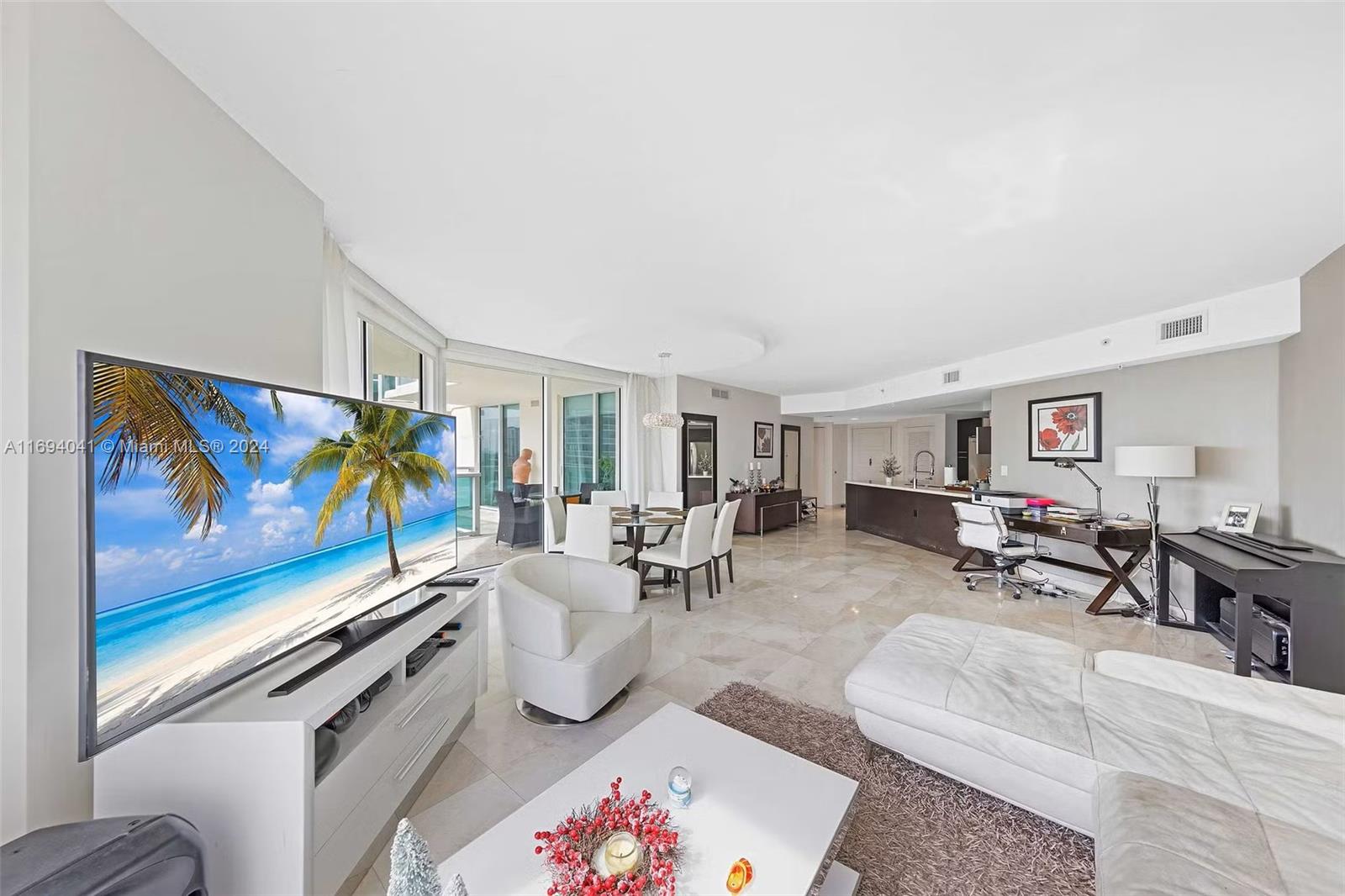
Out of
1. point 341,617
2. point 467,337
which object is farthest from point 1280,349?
point 467,337

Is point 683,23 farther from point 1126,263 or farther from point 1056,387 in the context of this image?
point 1056,387

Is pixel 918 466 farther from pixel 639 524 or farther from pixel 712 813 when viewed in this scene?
pixel 712 813

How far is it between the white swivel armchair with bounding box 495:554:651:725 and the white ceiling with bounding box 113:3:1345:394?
1882 mm

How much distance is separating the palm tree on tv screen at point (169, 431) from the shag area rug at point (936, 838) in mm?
2173

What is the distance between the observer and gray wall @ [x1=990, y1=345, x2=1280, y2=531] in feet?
11.0

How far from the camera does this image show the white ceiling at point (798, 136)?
123 centimetres

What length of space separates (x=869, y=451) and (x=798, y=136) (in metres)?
9.61

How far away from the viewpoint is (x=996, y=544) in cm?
443

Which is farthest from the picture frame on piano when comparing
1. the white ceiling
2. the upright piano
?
the white ceiling

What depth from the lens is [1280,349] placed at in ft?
10.6

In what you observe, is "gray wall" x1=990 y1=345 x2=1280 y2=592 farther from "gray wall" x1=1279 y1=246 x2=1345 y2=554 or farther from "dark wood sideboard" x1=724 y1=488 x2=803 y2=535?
"dark wood sideboard" x1=724 y1=488 x2=803 y2=535

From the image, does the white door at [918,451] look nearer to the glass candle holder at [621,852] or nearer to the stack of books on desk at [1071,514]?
the stack of books on desk at [1071,514]

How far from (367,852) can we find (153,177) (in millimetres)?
2176

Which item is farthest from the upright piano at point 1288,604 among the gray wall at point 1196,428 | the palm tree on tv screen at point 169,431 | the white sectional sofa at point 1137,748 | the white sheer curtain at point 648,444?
the white sheer curtain at point 648,444
